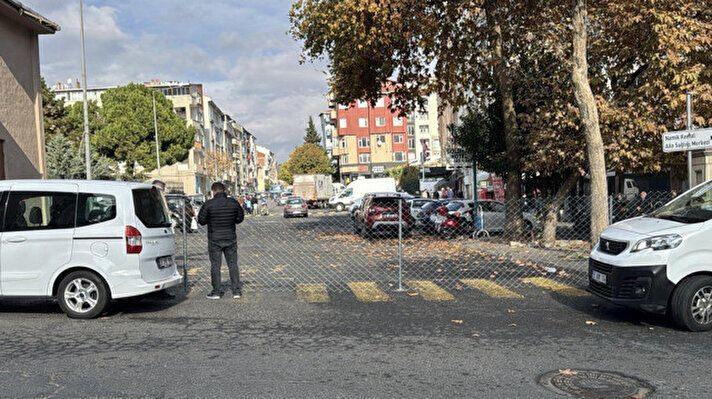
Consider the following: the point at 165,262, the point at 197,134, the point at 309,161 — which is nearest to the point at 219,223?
the point at 165,262

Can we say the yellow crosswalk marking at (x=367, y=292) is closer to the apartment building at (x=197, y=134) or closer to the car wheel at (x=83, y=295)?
the car wheel at (x=83, y=295)

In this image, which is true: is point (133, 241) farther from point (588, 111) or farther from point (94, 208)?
point (588, 111)

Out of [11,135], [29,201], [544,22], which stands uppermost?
[544,22]

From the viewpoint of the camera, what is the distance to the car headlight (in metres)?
7.33

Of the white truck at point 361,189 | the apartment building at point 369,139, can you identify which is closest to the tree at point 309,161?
the apartment building at point 369,139

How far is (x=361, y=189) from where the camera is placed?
52188 millimetres

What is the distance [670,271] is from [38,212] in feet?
26.5

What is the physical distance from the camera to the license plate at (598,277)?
7.87m

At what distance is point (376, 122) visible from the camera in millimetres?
93625

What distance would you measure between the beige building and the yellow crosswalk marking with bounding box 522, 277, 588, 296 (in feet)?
47.2

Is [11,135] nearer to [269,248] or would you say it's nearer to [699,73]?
[269,248]

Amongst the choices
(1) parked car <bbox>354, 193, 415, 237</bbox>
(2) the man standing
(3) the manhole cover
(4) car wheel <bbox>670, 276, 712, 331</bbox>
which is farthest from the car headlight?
(1) parked car <bbox>354, 193, 415, 237</bbox>

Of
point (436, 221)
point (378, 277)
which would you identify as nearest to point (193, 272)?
point (378, 277)

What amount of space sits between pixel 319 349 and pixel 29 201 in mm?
4695
